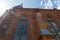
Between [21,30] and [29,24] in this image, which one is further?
[29,24]

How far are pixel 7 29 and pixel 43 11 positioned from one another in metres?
6.35

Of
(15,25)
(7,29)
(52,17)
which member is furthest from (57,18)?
(7,29)

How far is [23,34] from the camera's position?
1452cm

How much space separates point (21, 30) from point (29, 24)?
1506 millimetres

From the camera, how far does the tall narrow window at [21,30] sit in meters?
14.1

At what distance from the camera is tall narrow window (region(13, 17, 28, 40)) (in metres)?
14.1

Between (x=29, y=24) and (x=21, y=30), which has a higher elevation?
(x=29, y=24)

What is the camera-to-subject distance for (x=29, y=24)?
635 inches

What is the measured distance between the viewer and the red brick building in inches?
551

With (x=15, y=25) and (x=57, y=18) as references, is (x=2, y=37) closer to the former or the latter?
(x=15, y=25)

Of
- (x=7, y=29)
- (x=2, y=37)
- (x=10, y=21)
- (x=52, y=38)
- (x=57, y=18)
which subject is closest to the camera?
(x=52, y=38)

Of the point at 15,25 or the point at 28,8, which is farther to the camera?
the point at 28,8

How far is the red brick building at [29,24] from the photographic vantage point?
45.9 feet

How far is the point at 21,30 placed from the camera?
1509 cm
